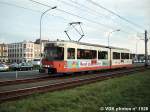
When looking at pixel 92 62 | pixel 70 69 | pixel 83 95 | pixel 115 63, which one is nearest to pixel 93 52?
pixel 92 62

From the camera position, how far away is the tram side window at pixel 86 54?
23470mm

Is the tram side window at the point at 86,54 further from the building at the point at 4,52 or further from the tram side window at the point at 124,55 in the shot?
the building at the point at 4,52

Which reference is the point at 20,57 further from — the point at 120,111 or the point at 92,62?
the point at 120,111

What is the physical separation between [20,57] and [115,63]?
12485cm

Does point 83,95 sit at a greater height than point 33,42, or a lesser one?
lesser

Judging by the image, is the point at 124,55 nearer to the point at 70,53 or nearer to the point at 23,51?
the point at 70,53

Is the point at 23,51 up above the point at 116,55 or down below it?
above

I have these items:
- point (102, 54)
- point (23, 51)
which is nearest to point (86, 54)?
point (102, 54)

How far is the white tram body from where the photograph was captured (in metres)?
21.1

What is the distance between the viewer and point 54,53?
21516mm

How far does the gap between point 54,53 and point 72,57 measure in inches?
72.5

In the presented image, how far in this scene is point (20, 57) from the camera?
151 meters

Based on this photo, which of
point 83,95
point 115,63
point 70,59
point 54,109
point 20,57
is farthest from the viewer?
point 20,57

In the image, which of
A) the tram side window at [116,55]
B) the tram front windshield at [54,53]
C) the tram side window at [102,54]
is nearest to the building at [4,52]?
the tram side window at [116,55]
